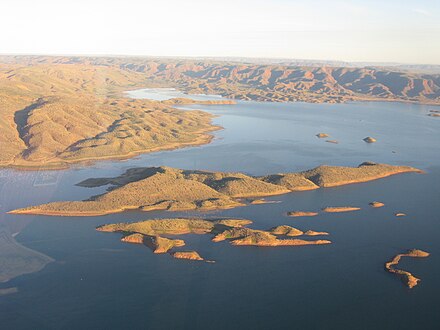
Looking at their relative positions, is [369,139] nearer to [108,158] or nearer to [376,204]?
[376,204]

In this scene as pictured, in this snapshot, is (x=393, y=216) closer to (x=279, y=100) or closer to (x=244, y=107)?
(x=244, y=107)

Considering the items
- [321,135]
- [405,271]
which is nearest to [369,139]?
[321,135]

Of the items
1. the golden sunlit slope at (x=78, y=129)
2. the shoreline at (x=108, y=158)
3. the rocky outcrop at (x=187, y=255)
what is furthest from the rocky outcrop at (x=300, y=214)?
the golden sunlit slope at (x=78, y=129)

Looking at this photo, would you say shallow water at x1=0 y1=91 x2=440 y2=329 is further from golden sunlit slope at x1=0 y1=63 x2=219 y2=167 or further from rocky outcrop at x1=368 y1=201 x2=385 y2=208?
golden sunlit slope at x1=0 y1=63 x2=219 y2=167

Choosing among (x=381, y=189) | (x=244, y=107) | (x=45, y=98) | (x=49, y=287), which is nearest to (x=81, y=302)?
(x=49, y=287)

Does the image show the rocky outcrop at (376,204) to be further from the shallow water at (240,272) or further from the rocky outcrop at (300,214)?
the rocky outcrop at (300,214)
